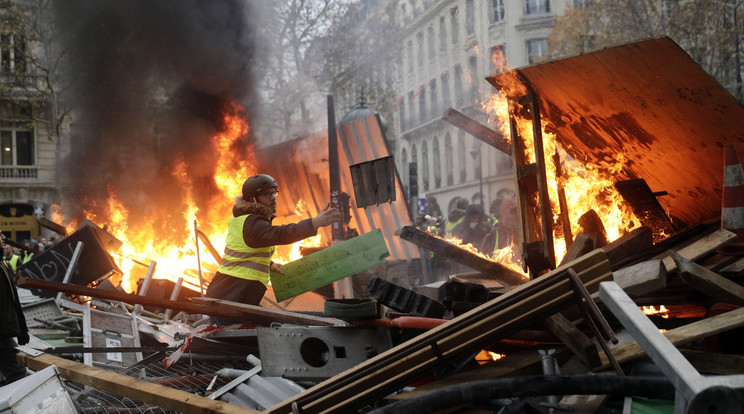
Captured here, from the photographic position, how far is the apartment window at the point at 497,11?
75.1ft

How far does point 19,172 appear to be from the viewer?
31.6 meters

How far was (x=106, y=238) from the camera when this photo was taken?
9578 mm

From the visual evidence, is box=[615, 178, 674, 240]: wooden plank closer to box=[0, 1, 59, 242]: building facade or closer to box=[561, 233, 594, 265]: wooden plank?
box=[561, 233, 594, 265]: wooden plank

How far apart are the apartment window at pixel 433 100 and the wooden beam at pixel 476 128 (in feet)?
80.0

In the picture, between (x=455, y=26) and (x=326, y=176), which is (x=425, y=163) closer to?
(x=455, y=26)

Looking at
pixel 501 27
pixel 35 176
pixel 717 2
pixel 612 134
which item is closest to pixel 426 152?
pixel 501 27

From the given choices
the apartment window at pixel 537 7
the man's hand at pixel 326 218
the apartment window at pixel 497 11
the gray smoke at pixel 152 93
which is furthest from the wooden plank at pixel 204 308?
the apartment window at pixel 537 7

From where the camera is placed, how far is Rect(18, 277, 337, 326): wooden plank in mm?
4277

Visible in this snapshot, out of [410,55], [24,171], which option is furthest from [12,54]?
[410,55]

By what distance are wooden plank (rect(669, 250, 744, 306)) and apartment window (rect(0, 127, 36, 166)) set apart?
33.7 metres

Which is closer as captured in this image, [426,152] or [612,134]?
[612,134]

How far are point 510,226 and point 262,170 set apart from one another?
8326 mm

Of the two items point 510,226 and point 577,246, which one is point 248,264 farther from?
point 510,226

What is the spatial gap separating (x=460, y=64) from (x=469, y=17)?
239 centimetres
